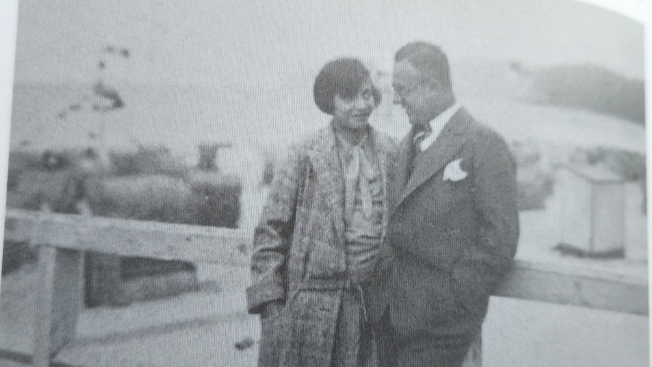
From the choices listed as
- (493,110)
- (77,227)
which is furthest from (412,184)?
(77,227)

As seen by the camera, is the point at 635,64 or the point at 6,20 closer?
the point at 6,20

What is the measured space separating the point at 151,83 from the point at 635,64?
193cm

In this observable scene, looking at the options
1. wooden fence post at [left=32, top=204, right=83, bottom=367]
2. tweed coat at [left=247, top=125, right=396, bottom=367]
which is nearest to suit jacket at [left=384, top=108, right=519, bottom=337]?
tweed coat at [left=247, top=125, right=396, bottom=367]

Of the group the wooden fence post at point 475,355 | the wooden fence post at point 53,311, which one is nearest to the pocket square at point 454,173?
the wooden fence post at point 475,355

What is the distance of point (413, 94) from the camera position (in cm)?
203

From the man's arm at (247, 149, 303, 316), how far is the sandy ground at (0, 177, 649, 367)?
44 mm

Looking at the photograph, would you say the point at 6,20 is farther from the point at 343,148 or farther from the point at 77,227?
the point at 343,148

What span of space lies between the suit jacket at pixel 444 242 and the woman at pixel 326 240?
0.09 metres

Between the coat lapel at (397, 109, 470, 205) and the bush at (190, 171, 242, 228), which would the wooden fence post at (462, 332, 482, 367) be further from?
the bush at (190, 171, 242, 228)

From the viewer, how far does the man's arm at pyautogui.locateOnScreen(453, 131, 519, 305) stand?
6.54ft

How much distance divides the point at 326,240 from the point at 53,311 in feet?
3.43

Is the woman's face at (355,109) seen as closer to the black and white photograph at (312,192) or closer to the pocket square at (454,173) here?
the black and white photograph at (312,192)

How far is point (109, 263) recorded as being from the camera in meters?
2.05

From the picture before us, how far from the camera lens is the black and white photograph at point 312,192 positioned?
6.49ft
